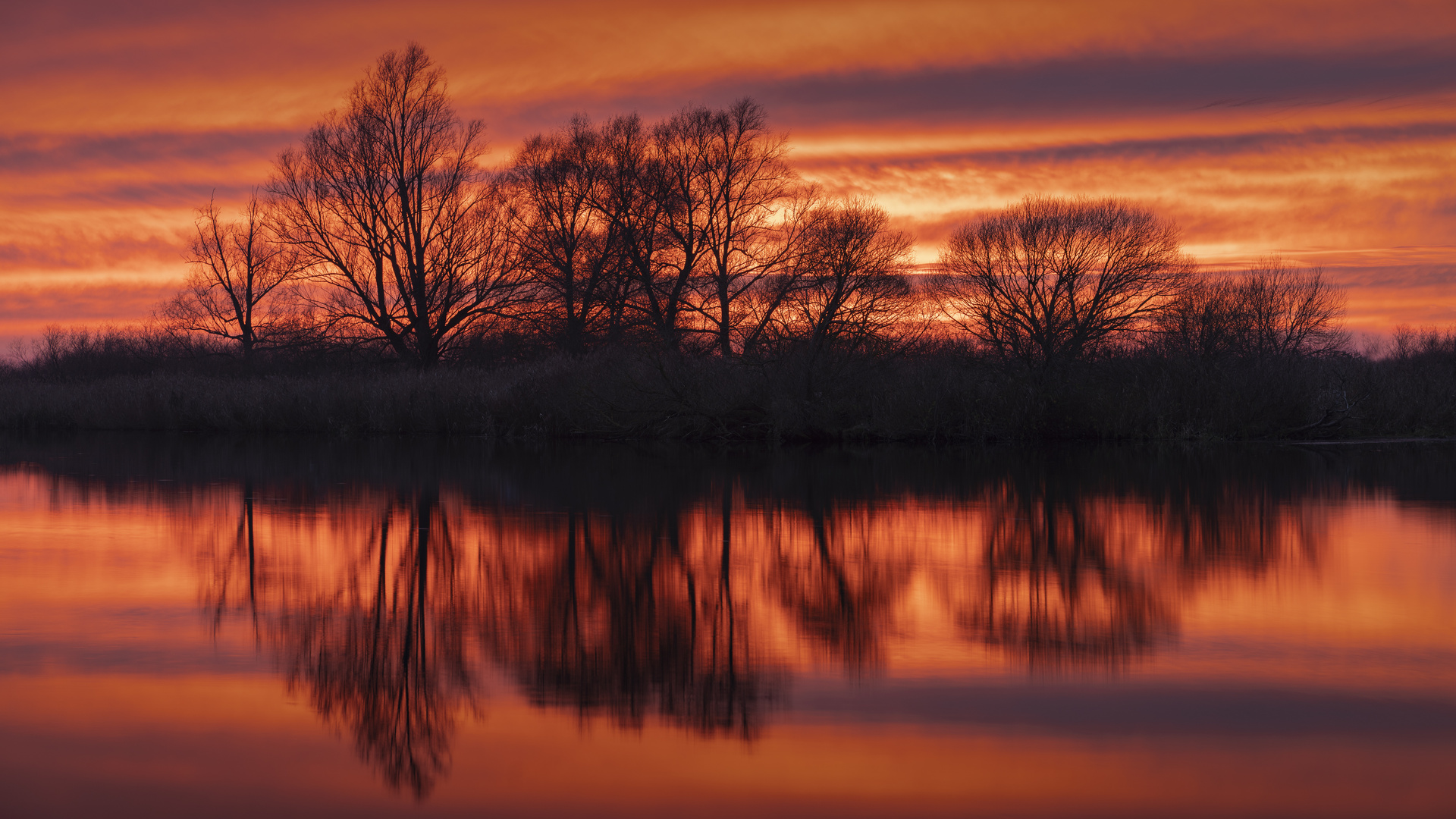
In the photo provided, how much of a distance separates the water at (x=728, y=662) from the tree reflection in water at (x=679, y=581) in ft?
0.14

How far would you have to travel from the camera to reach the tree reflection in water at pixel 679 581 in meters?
6.12

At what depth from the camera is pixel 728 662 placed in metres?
6.57

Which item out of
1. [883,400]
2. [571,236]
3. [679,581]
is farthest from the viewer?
[571,236]

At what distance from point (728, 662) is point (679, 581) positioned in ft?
8.34

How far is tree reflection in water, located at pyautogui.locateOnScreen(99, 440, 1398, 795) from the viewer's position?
241 inches

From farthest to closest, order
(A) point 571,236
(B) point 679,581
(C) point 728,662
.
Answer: (A) point 571,236 < (B) point 679,581 < (C) point 728,662

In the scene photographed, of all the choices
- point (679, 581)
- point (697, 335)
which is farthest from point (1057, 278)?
point (679, 581)

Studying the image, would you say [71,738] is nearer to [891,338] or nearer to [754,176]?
[891,338]

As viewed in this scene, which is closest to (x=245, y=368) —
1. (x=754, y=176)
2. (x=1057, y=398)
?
(x=754, y=176)

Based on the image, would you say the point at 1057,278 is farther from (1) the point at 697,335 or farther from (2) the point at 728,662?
(2) the point at 728,662

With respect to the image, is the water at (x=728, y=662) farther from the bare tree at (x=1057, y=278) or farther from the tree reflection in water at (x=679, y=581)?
the bare tree at (x=1057, y=278)

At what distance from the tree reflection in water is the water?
0.04 meters

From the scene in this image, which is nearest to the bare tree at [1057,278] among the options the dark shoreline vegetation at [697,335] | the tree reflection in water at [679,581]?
the dark shoreline vegetation at [697,335]

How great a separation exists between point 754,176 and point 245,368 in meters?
22.2
